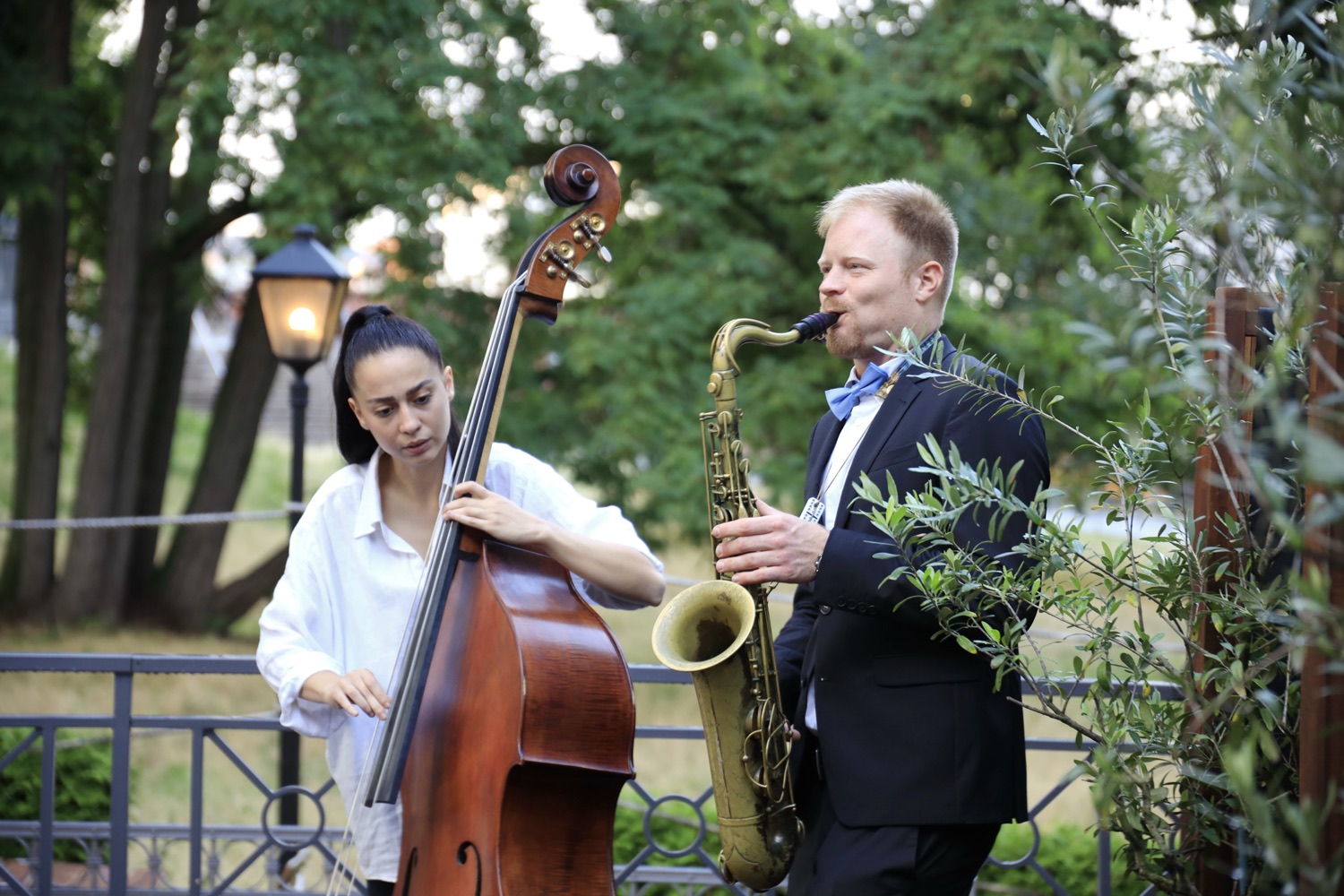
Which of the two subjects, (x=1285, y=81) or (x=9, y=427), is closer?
(x=1285, y=81)

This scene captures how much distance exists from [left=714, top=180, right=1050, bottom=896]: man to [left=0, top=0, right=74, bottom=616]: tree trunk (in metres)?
9.66

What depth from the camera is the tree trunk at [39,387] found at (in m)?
10.4

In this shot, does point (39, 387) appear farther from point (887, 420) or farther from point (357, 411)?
point (887, 420)

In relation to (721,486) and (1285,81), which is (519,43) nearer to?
(721,486)

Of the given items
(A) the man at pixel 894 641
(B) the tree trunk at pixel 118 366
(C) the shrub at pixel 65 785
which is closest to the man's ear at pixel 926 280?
(A) the man at pixel 894 641

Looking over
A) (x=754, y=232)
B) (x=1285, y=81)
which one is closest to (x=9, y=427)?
(x=754, y=232)

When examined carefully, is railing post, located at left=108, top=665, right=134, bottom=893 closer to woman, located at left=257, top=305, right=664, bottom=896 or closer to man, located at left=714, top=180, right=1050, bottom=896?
woman, located at left=257, top=305, right=664, bottom=896

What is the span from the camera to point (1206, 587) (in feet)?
6.50

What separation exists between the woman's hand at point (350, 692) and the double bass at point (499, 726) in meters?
0.05

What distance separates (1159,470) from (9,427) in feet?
51.6

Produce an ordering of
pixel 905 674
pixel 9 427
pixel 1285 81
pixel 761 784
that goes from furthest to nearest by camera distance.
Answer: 1. pixel 9 427
2. pixel 761 784
3. pixel 905 674
4. pixel 1285 81

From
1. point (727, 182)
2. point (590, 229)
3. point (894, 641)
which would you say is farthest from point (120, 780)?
point (727, 182)

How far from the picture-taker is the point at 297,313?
230 inches

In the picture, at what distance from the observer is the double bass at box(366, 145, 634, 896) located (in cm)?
226
